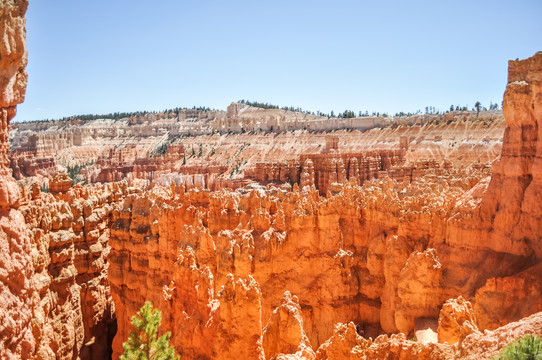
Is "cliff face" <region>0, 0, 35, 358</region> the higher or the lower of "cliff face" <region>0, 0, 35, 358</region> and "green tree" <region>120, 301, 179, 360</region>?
the higher

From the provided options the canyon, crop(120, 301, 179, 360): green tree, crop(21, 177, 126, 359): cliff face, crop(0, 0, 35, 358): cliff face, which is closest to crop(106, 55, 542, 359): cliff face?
the canyon

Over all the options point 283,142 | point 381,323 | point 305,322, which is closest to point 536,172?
point 381,323

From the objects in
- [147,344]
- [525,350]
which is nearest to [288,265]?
[147,344]

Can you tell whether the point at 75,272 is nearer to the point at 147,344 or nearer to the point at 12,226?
the point at 147,344

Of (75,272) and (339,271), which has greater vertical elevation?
(339,271)

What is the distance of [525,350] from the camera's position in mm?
4828

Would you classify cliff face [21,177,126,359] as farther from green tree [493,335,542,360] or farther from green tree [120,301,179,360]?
green tree [493,335,542,360]

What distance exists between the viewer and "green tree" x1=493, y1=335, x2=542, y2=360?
4746mm

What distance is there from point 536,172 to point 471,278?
3184 millimetres

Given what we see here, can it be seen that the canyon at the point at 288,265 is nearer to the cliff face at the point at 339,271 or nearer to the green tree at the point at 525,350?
the cliff face at the point at 339,271

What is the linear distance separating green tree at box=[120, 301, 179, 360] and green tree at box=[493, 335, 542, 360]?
636cm

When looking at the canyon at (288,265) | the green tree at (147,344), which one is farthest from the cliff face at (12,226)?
the green tree at (147,344)

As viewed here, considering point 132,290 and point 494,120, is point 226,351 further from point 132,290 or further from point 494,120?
point 494,120

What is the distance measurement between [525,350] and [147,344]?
7.28 m
